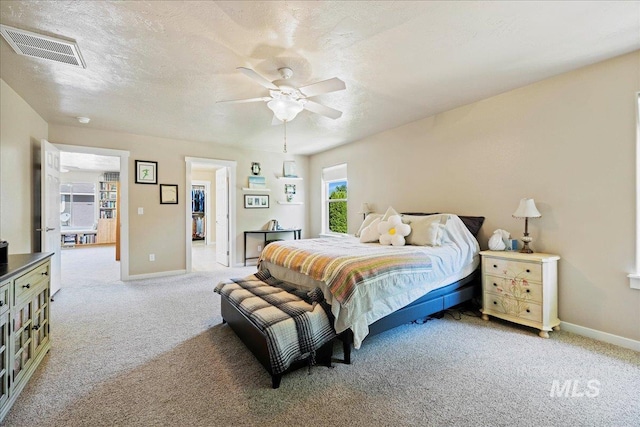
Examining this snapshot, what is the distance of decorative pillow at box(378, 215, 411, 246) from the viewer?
3293 millimetres

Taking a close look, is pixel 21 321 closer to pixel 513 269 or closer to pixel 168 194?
pixel 168 194

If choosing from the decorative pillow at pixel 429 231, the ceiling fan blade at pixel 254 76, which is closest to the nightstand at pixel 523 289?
the decorative pillow at pixel 429 231

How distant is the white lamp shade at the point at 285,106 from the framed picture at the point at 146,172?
3302 millimetres

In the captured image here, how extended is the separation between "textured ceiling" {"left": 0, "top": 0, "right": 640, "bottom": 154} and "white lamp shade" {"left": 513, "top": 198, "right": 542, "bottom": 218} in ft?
4.05

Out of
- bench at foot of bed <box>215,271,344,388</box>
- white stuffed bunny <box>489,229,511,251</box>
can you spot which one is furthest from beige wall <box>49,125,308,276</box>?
white stuffed bunny <box>489,229,511,251</box>

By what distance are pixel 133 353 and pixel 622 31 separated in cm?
453

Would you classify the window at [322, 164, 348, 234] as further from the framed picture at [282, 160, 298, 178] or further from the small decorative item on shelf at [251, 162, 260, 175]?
the small decorative item on shelf at [251, 162, 260, 175]

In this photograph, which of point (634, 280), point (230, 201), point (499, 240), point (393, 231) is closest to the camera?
point (634, 280)

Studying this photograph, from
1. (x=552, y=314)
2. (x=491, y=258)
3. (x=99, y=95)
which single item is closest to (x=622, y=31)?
(x=491, y=258)

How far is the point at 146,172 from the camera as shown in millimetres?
4934

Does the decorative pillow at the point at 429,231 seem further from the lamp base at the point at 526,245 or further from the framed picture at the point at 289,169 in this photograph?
the framed picture at the point at 289,169

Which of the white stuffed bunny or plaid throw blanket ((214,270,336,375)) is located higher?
the white stuffed bunny

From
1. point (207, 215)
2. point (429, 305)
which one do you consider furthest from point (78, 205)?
point (429, 305)

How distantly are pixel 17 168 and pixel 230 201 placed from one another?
310cm
